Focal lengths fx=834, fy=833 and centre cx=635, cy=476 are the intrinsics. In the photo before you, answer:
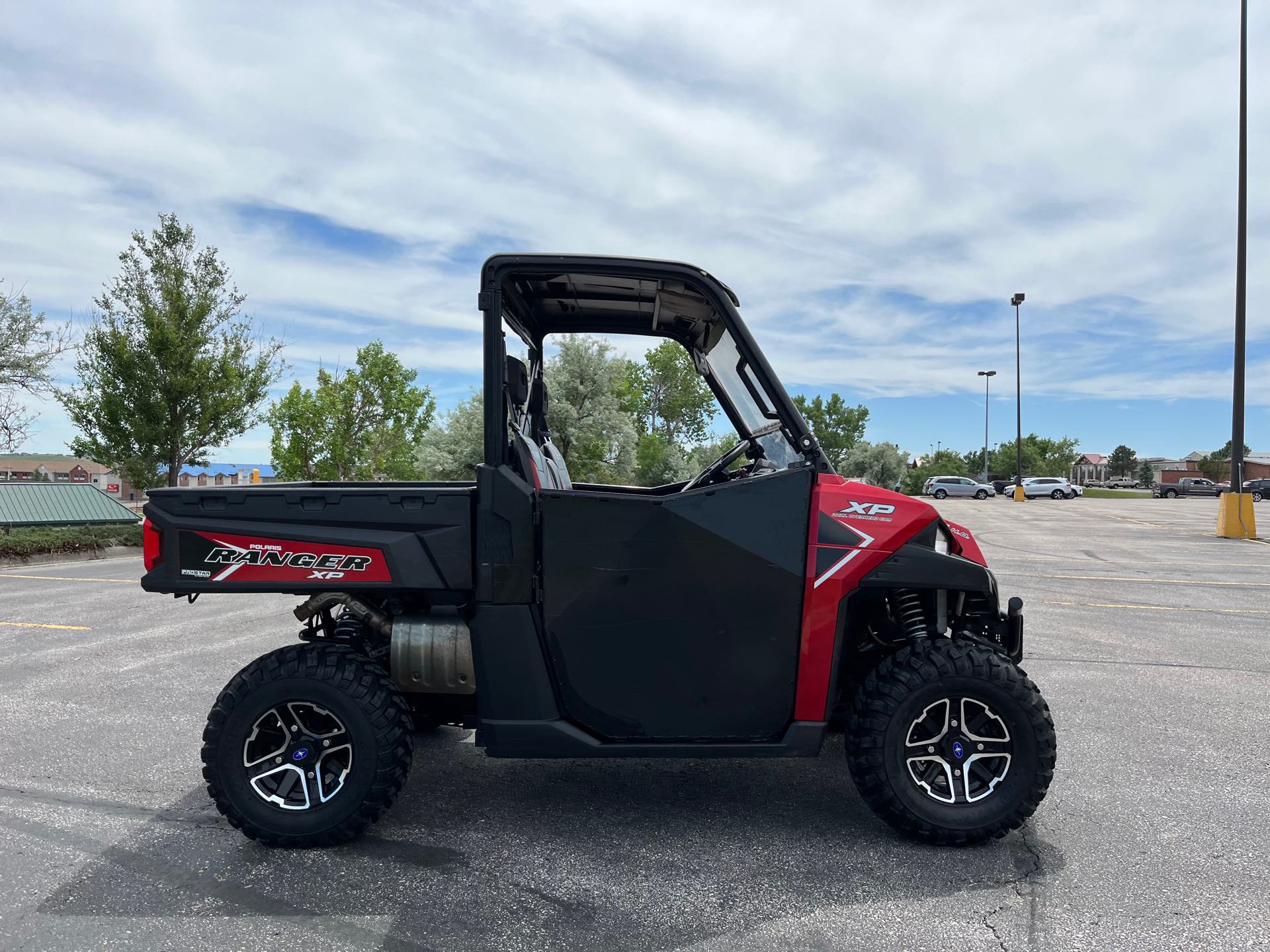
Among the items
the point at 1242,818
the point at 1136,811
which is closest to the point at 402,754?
the point at 1136,811

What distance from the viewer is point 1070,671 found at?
6.05 metres

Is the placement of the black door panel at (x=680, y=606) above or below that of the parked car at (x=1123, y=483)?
below

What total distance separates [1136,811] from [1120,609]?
6310 mm

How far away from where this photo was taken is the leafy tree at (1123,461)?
4815 inches

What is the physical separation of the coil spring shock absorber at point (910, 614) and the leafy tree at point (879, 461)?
41268 millimetres

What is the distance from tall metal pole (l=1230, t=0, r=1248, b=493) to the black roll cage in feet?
67.3

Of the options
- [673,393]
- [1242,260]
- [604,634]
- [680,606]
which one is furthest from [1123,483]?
[604,634]

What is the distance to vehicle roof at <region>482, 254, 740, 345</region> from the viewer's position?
3.29 meters

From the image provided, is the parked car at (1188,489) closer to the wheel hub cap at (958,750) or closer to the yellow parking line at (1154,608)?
the yellow parking line at (1154,608)

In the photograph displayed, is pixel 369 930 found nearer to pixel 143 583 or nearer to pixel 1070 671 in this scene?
pixel 143 583

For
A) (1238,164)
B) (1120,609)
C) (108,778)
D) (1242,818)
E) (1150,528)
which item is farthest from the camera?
(1150,528)

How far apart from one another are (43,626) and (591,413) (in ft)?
20.0

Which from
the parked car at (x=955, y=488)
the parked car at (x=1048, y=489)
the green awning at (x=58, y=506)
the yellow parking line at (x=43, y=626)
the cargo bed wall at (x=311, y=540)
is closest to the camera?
the cargo bed wall at (x=311, y=540)

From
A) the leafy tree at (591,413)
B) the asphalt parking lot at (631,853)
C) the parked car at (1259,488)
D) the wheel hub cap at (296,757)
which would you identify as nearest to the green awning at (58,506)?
the leafy tree at (591,413)
